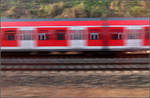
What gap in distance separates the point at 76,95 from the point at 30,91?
0.99 m

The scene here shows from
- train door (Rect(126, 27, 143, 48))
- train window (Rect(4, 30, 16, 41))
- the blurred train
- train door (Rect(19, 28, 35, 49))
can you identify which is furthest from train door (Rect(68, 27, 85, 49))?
train window (Rect(4, 30, 16, 41))

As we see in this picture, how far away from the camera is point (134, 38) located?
8781 millimetres

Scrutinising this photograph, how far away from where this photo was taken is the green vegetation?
26.2 feet

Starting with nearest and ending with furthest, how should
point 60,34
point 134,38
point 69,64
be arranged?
point 69,64 < point 134,38 < point 60,34

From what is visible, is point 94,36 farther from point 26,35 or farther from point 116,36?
point 26,35

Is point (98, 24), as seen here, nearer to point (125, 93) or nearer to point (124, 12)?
point (124, 12)

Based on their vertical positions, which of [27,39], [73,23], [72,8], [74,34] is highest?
[72,8]

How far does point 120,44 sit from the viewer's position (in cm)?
889

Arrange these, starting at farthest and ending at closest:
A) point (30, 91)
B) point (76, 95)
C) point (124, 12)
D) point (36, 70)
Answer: point (124, 12) → point (36, 70) → point (30, 91) → point (76, 95)

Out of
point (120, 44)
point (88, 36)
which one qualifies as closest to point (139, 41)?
point (120, 44)

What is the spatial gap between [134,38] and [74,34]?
277 centimetres

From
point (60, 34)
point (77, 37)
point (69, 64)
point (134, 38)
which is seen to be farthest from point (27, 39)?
point (134, 38)

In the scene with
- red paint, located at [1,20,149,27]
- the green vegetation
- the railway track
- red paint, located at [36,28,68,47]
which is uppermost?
the green vegetation

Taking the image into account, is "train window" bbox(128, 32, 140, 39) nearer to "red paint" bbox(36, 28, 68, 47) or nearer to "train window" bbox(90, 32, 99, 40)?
"train window" bbox(90, 32, 99, 40)
